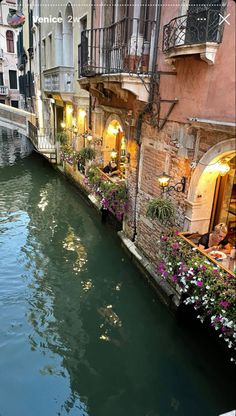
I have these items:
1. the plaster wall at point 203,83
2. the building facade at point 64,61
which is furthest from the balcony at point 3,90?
the plaster wall at point 203,83

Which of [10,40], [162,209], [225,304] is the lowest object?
[225,304]

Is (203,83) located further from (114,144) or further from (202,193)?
(114,144)

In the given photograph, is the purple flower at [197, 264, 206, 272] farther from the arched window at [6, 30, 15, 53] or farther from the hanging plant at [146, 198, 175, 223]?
the arched window at [6, 30, 15, 53]

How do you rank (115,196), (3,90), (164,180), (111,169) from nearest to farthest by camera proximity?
(164,180)
(115,196)
(111,169)
(3,90)

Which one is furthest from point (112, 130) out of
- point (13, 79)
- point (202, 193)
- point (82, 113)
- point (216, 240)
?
point (13, 79)

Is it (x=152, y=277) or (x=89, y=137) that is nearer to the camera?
(x=152, y=277)

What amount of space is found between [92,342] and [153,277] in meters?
1.97

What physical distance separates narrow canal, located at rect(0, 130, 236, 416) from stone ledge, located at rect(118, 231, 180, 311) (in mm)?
198

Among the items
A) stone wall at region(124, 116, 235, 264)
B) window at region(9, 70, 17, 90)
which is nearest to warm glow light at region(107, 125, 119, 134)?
stone wall at region(124, 116, 235, 264)

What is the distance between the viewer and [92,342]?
5.84 metres

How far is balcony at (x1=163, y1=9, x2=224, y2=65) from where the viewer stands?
4527 millimetres

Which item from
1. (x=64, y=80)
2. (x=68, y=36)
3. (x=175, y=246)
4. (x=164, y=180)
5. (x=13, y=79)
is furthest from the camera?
(x=13, y=79)

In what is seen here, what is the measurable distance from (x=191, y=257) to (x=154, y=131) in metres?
2.97

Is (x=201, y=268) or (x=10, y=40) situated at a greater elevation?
(x=10, y=40)
